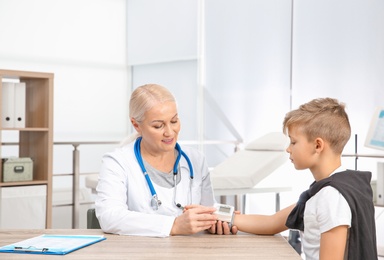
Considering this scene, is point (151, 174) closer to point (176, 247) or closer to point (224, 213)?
point (224, 213)

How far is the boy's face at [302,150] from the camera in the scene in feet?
5.51

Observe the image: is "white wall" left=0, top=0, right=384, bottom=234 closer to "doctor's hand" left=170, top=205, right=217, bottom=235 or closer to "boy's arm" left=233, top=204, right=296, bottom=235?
"boy's arm" left=233, top=204, right=296, bottom=235

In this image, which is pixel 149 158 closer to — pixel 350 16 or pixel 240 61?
pixel 350 16

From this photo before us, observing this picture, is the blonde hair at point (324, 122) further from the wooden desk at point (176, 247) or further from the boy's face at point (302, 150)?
the wooden desk at point (176, 247)

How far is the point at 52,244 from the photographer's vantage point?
1552 mm

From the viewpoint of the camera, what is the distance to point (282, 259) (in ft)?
4.60

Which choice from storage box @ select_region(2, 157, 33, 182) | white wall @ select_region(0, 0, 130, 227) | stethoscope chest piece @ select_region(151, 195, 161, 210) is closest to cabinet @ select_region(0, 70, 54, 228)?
storage box @ select_region(2, 157, 33, 182)

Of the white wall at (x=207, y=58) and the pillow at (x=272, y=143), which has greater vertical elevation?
the white wall at (x=207, y=58)

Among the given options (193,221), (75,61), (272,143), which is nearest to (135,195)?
(193,221)

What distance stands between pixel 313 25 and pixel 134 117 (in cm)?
316

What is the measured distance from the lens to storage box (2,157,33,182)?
158 inches

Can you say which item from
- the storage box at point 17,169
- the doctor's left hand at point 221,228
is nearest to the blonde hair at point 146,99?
the doctor's left hand at point 221,228

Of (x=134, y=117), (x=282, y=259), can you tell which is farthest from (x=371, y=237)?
(x=134, y=117)

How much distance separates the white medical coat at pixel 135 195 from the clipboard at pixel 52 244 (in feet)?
0.32
